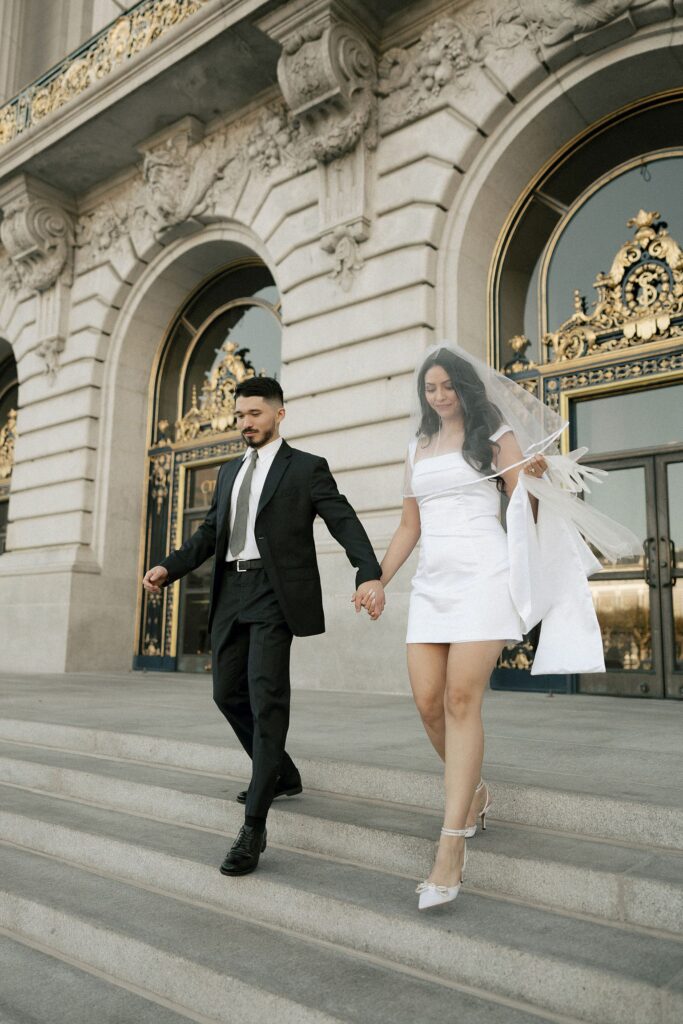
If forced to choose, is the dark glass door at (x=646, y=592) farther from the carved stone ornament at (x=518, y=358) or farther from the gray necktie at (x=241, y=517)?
the gray necktie at (x=241, y=517)

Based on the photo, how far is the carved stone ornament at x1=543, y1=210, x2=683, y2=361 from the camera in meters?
8.19

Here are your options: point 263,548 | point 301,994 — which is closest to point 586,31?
point 263,548

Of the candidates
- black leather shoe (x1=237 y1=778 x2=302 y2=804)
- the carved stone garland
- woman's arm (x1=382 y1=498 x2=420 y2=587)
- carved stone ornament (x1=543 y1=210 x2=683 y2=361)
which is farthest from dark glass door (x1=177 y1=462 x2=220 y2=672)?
woman's arm (x1=382 y1=498 x2=420 y2=587)

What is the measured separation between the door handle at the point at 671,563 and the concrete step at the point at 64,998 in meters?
6.53

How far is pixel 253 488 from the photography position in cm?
358

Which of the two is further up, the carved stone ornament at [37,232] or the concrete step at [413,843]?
the carved stone ornament at [37,232]

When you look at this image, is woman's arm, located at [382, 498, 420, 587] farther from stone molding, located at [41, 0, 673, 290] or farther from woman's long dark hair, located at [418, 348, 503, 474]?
stone molding, located at [41, 0, 673, 290]

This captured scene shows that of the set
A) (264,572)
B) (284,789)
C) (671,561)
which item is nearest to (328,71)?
(671,561)

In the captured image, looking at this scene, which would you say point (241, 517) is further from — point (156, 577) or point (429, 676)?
point (429, 676)

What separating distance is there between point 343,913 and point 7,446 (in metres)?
14.9

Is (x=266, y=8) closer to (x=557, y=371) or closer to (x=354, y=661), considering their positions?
(x=557, y=371)

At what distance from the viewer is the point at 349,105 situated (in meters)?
9.27

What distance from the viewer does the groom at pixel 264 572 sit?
10.6 feet

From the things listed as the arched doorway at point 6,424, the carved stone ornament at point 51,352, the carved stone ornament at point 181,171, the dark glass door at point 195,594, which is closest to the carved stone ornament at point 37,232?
the carved stone ornament at point 51,352
